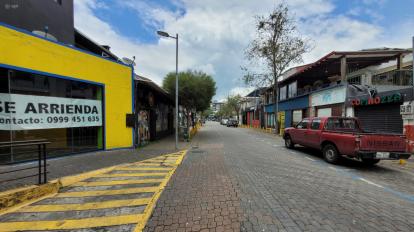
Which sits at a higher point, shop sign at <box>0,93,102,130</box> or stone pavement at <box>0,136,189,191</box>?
shop sign at <box>0,93,102,130</box>

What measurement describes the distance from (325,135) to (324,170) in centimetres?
200

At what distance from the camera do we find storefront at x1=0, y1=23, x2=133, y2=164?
252 inches

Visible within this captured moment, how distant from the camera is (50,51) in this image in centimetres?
736

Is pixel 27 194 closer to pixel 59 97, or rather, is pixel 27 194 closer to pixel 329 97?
pixel 59 97

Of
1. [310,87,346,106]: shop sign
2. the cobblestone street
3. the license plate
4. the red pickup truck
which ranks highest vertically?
[310,87,346,106]: shop sign

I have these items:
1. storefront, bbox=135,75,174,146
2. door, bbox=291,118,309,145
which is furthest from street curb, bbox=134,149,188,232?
door, bbox=291,118,309,145

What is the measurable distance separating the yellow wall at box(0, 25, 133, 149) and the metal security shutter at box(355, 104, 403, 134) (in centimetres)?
1447

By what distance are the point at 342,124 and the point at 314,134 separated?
1.18 metres

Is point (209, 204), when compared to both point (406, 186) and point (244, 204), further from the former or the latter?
point (406, 186)

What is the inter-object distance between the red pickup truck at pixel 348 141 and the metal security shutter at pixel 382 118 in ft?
13.6

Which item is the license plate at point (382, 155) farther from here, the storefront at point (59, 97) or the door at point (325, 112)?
the storefront at point (59, 97)

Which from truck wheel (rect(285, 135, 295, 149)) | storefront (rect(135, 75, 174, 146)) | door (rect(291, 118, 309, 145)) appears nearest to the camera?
door (rect(291, 118, 309, 145))

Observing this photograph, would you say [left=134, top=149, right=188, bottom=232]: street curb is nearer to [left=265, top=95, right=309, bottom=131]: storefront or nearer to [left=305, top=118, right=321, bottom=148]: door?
[left=305, top=118, right=321, bottom=148]: door

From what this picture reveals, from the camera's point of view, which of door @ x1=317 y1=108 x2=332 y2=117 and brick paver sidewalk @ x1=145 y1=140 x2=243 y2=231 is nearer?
brick paver sidewalk @ x1=145 y1=140 x2=243 y2=231
